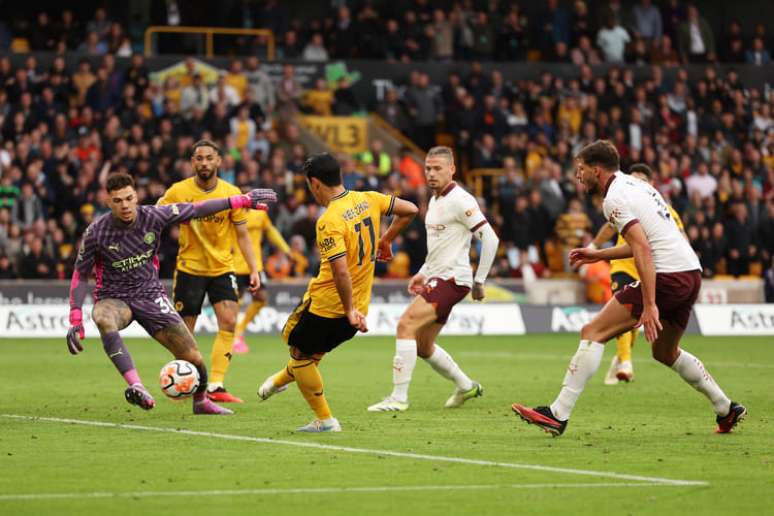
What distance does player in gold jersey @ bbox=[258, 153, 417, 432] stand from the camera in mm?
10391

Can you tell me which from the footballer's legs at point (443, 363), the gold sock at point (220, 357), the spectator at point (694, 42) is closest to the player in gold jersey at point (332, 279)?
the footballer's legs at point (443, 363)

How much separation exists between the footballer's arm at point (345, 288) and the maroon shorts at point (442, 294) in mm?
2924

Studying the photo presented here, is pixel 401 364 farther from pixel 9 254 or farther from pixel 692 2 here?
pixel 692 2

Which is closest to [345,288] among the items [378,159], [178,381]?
[178,381]

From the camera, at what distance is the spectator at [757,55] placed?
36.7 metres

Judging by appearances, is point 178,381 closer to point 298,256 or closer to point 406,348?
point 406,348

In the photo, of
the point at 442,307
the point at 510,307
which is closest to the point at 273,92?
the point at 510,307

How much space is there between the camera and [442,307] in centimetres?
1338

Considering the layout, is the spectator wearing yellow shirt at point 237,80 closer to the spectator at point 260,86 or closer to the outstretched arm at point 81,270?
the spectator at point 260,86

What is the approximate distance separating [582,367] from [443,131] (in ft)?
75.8

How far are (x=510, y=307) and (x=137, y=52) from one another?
11.6 m

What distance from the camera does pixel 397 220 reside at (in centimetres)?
1191

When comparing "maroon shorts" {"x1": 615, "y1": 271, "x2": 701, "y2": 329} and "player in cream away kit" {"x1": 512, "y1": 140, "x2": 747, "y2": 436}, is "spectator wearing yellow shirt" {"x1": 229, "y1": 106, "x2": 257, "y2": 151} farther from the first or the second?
"maroon shorts" {"x1": 615, "y1": 271, "x2": 701, "y2": 329}

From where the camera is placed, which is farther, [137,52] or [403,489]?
[137,52]
